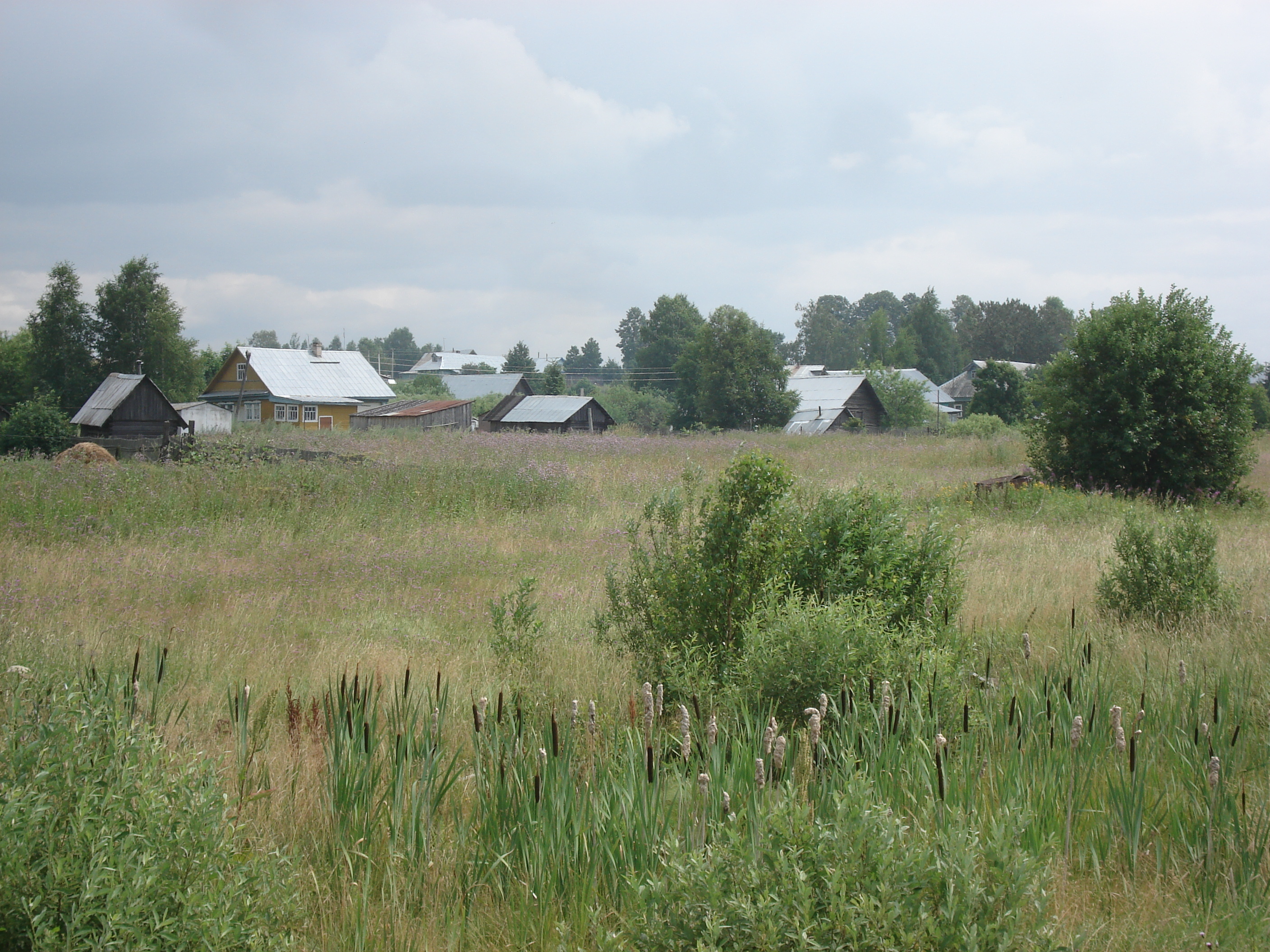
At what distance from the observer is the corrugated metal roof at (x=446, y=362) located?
142 m

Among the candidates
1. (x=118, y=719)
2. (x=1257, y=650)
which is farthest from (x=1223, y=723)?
(x=118, y=719)

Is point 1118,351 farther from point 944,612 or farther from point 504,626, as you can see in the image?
point 504,626

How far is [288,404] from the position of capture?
56344 mm

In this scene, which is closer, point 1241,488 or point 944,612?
point 944,612

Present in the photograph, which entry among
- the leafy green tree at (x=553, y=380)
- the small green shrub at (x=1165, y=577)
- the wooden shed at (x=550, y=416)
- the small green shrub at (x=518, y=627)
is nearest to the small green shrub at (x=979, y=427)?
the wooden shed at (x=550, y=416)

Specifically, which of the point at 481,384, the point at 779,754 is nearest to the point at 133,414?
the point at 779,754

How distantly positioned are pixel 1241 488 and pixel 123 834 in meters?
20.9

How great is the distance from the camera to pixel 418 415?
5231 centimetres

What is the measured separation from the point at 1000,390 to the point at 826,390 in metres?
11.1

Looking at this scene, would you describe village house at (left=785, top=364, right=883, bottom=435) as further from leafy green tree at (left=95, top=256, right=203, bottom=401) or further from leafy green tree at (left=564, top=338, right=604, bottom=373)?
leafy green tree at (left=564, top=338, right=604, bottom=373)

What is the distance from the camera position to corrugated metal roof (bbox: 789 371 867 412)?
190ft

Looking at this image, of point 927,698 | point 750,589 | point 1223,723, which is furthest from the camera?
point 750,589

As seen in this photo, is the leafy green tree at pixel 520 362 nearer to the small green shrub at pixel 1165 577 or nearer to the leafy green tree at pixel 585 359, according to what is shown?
the leafy green tree at pixel 585 359

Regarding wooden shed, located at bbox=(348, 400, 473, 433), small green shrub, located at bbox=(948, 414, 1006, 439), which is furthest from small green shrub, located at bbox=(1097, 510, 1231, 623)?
wooden shed, located at bbox=(348, 400, 473, 433)
